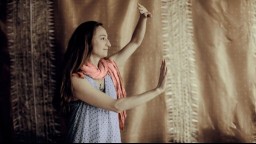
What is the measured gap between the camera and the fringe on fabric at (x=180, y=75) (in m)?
2.05

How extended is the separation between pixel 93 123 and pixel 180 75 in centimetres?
49

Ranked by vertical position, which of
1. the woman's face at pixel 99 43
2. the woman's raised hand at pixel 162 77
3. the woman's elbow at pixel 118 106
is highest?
the woman's face at pixel 99 43

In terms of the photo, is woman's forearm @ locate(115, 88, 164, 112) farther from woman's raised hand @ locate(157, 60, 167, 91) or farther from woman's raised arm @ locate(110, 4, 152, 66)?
woman's raised arm @ locate(110, 4, 152, 66)

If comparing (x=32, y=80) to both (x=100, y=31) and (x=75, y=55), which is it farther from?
(x=100, y=31)

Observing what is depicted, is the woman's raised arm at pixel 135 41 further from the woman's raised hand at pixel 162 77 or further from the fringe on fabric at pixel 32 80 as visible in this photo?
the fringe on fabric at pixel 32 80

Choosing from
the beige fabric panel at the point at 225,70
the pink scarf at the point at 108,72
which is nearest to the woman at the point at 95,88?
the pink scarf at the point at 108,72

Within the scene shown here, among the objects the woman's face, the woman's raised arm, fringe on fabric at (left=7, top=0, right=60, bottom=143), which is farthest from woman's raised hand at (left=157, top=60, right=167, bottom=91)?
fringe on fabric at (left=7, top=0, right=60, bottom=143)

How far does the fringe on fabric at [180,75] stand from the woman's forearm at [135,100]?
6 centimetres

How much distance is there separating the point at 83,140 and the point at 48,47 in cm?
49

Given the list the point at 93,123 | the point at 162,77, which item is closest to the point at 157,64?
the point at 162,77

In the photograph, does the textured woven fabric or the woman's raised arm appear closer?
the textured woven fabric

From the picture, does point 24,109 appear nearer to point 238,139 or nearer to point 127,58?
point 127,58

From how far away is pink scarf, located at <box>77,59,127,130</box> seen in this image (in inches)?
77.5

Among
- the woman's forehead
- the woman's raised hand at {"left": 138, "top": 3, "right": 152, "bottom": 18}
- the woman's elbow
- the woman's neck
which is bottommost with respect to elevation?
the woman's elbow
